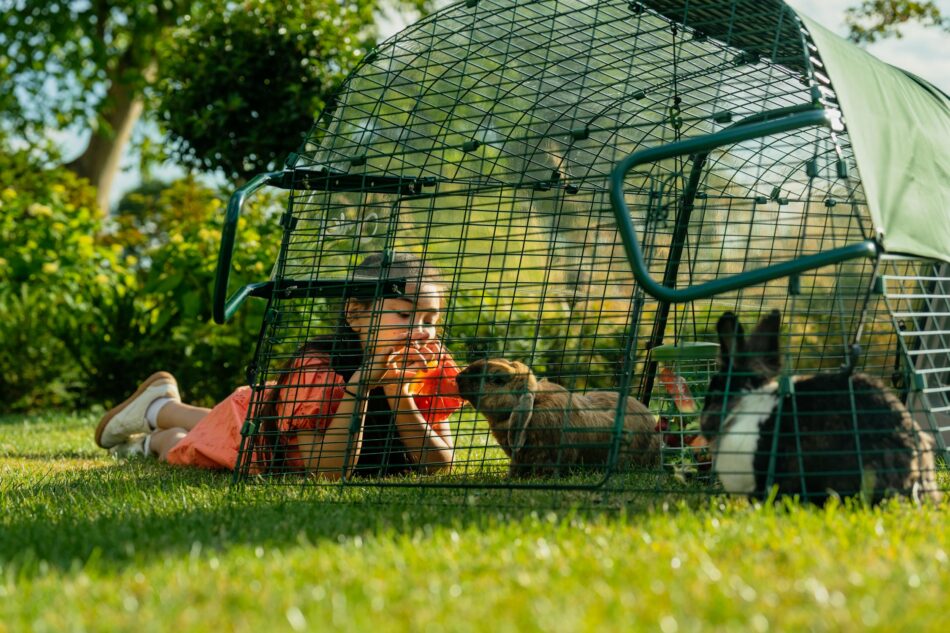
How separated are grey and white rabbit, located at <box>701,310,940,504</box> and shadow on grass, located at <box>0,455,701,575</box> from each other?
0.99 feet

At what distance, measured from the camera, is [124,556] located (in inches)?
97.3

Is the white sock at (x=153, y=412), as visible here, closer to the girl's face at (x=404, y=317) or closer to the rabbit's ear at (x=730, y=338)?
the girl's face at (x=404, y=317)

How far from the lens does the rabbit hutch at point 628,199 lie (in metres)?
3.13

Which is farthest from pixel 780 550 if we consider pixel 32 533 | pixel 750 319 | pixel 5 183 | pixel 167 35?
pixel 5 183

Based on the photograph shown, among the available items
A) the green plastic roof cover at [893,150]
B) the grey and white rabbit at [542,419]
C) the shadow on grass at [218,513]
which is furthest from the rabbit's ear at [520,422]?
the green plastic roof cover at [893,150]

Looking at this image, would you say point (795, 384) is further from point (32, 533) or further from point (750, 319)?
point (750, 319)

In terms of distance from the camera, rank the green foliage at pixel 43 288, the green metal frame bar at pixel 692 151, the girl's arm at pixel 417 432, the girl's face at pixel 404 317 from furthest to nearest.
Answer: the green foliage at pixel 43 288, the girl's arm at pixel 417 432, the girl's face at pixel 404 317, the green metal frame bar at pixel 692 151

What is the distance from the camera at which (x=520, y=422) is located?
4262 mm

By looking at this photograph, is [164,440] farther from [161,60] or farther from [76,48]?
[76,48]

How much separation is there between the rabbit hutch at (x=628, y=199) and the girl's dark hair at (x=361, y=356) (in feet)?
0.11

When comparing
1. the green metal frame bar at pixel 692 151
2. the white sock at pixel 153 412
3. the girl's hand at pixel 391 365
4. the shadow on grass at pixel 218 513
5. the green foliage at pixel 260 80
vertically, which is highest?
the green foliage at pixel 260 80

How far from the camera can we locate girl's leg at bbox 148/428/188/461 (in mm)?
5188

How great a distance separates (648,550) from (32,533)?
5.49ft

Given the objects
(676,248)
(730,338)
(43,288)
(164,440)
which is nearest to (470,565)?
(730,338)
